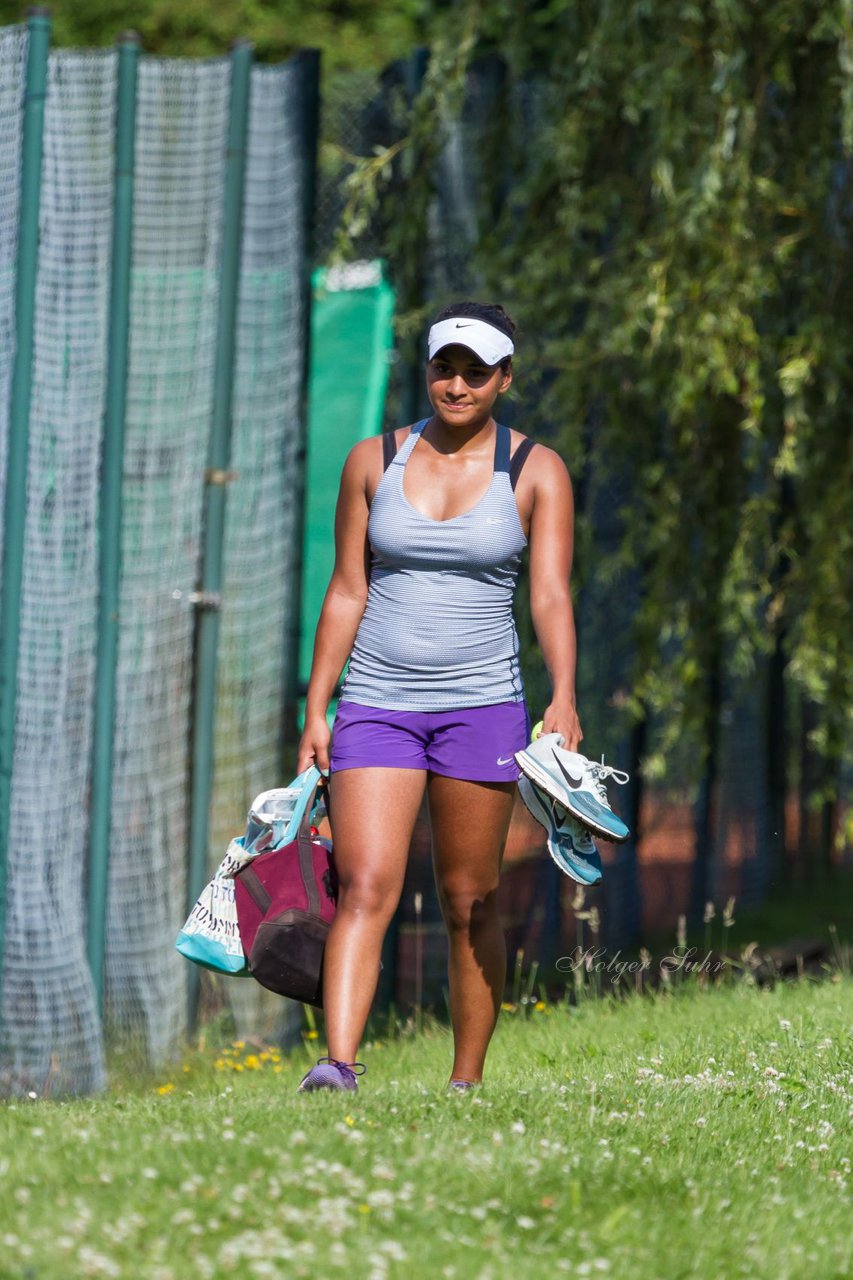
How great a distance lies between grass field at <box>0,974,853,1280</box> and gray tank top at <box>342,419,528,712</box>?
99 cm

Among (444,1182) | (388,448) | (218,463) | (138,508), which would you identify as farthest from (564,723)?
(218,463)

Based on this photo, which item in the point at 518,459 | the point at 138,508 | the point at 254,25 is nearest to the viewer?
the point at 518,459

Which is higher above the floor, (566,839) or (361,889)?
(566,839)

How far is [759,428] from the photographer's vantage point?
26.6 feet

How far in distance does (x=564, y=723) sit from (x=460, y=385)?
2.92 feet

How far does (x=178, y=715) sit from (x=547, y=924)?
2714 millimetres

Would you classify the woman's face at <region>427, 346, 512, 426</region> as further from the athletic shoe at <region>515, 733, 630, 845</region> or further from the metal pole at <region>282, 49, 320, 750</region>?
the metal pole at <region>282, 49, 320, 750</region>

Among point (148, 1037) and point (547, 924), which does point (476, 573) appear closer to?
point (148, 1037)

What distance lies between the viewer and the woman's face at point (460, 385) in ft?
15.9

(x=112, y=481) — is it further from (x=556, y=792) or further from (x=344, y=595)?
(x=556, y=792)

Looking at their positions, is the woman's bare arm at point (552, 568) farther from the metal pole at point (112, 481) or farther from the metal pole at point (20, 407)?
the metal pole at point (112, 481)

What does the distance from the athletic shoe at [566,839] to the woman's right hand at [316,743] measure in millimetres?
543

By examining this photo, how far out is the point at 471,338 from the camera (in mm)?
4816

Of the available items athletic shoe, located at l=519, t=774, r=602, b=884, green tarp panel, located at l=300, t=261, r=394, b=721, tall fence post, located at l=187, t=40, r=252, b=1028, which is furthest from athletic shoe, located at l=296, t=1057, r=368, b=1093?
green tarp panel, located at l=300, t=261, r=394, b=721
